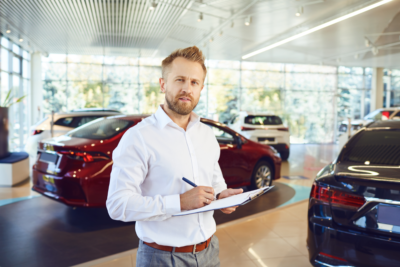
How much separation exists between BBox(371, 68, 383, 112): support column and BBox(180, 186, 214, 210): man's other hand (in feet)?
62.2

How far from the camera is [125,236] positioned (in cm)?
388

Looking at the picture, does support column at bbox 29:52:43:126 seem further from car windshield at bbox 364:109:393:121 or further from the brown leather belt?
the brown leather belt

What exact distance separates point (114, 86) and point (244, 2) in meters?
8.91

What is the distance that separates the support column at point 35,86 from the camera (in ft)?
46.3

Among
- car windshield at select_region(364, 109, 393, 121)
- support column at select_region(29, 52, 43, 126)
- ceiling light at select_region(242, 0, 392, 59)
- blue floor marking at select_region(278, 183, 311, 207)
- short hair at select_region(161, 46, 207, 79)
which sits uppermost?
ceiling light at select_region(242, 0, 392, 59)

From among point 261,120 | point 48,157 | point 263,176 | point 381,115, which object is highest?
point 381,115

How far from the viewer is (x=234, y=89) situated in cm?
1652

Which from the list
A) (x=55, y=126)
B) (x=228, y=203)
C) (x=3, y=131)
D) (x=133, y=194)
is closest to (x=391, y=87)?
(x=55, y=126)

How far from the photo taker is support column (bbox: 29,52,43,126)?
46.3 ft

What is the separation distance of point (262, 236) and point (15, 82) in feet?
37.0

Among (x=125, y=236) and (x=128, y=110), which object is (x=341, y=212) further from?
(x=128, y=110)

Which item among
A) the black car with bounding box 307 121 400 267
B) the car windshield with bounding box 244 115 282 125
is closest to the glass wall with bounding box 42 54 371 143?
the car windshield with bounding box 244 115 282 125

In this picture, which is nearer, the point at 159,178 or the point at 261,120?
the point at 159,178

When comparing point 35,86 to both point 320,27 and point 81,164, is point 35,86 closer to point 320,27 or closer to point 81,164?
point 320,27
